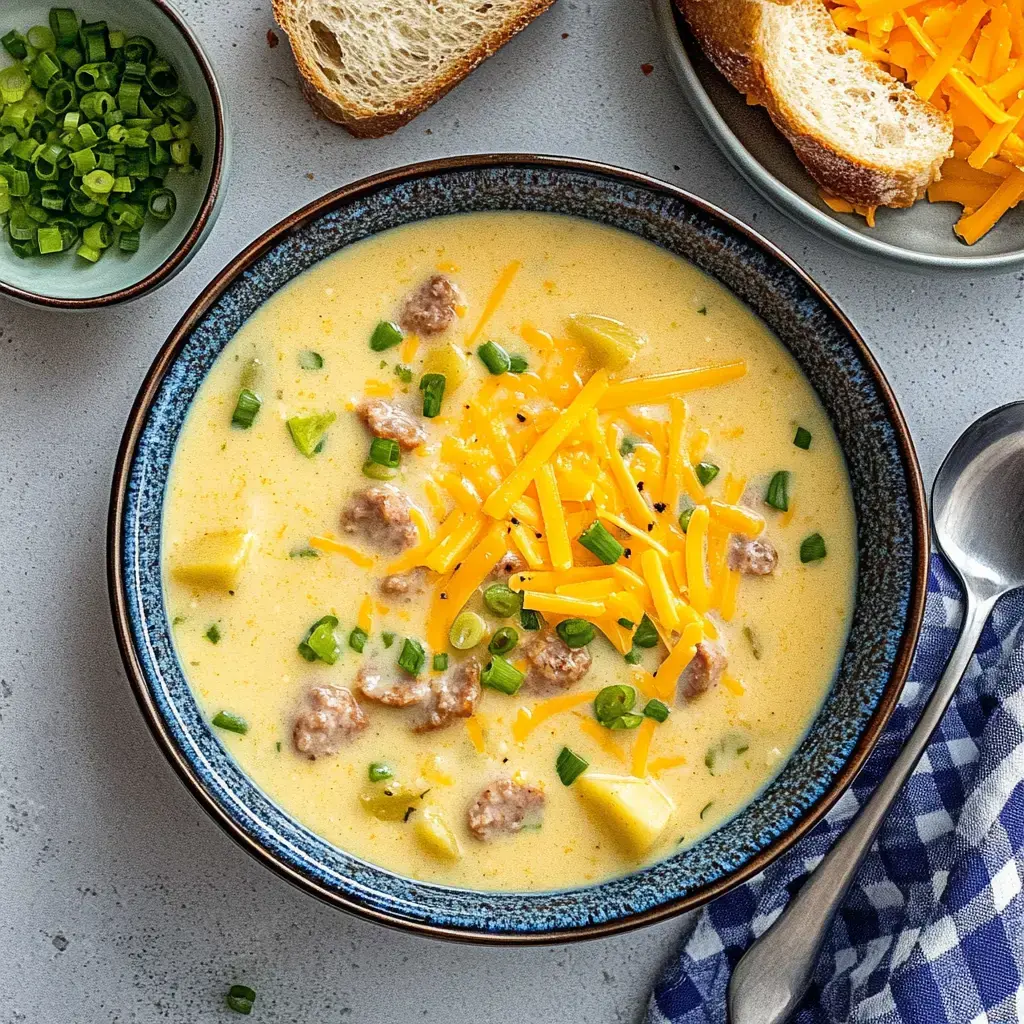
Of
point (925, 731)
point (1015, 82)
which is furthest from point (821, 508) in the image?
point (1015, 82)

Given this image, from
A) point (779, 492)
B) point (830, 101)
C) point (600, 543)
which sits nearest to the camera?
point (600, 543)

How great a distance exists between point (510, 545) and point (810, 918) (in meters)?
1.05

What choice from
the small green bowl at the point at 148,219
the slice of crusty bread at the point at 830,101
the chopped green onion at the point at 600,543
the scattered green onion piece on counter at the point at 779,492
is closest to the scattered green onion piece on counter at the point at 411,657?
the chopped green onion at the point at 600,543

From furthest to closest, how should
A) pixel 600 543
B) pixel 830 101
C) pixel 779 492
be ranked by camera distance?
pixel 830 101
pixel 779 492
pixel 600 543

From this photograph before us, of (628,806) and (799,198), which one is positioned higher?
(799,198)

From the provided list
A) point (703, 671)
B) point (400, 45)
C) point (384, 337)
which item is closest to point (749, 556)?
point (703, 671)

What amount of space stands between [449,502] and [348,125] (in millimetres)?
931

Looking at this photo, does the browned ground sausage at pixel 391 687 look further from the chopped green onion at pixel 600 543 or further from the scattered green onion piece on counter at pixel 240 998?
the scattered green onion piece on counter at pixel 240 998

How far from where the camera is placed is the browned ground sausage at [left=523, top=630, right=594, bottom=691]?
7.48 ft

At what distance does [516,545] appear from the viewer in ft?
7.52

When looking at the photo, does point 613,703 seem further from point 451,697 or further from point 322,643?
point 322,643

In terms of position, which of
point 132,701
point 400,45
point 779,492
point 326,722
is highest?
point 400,45

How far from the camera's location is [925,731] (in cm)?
238

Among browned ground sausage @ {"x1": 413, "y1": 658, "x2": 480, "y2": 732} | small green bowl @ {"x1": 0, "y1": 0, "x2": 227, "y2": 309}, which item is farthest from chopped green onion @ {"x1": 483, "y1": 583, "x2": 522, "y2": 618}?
small green bowl @ {"x1": 0, "y1": 0, "x2": 227, "y2": 309}
